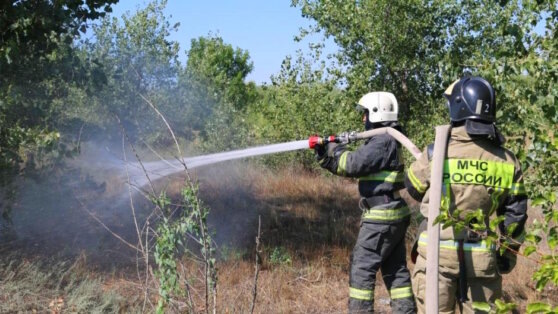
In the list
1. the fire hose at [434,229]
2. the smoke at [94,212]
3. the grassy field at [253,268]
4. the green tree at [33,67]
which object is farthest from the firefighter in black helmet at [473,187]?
the green tree at [33,67]

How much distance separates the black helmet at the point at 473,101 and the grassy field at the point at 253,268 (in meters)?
1.56

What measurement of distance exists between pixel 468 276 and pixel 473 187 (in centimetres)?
48

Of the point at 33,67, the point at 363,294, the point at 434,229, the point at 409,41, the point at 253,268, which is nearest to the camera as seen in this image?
the point at 434,229

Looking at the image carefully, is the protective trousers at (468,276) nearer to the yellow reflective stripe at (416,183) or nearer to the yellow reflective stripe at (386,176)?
the yellow reflective stripe at (416,183)

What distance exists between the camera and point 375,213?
13.7ft

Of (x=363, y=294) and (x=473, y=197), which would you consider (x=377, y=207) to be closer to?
(x=363, y=294)

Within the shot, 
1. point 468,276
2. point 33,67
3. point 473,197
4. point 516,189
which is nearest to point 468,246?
point 468,276

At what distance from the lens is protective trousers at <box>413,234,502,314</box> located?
10.1 ft

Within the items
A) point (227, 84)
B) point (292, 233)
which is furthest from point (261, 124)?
point (292, 233)

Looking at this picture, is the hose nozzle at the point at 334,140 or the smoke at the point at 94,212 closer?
the hose nozzle at the point at 334,140

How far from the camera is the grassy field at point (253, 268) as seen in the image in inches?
184

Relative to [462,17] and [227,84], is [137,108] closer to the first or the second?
[227,84]

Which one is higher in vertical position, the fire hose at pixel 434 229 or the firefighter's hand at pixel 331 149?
the firefighter's hand at pixel 331 149

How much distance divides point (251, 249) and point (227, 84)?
5.48 meters
